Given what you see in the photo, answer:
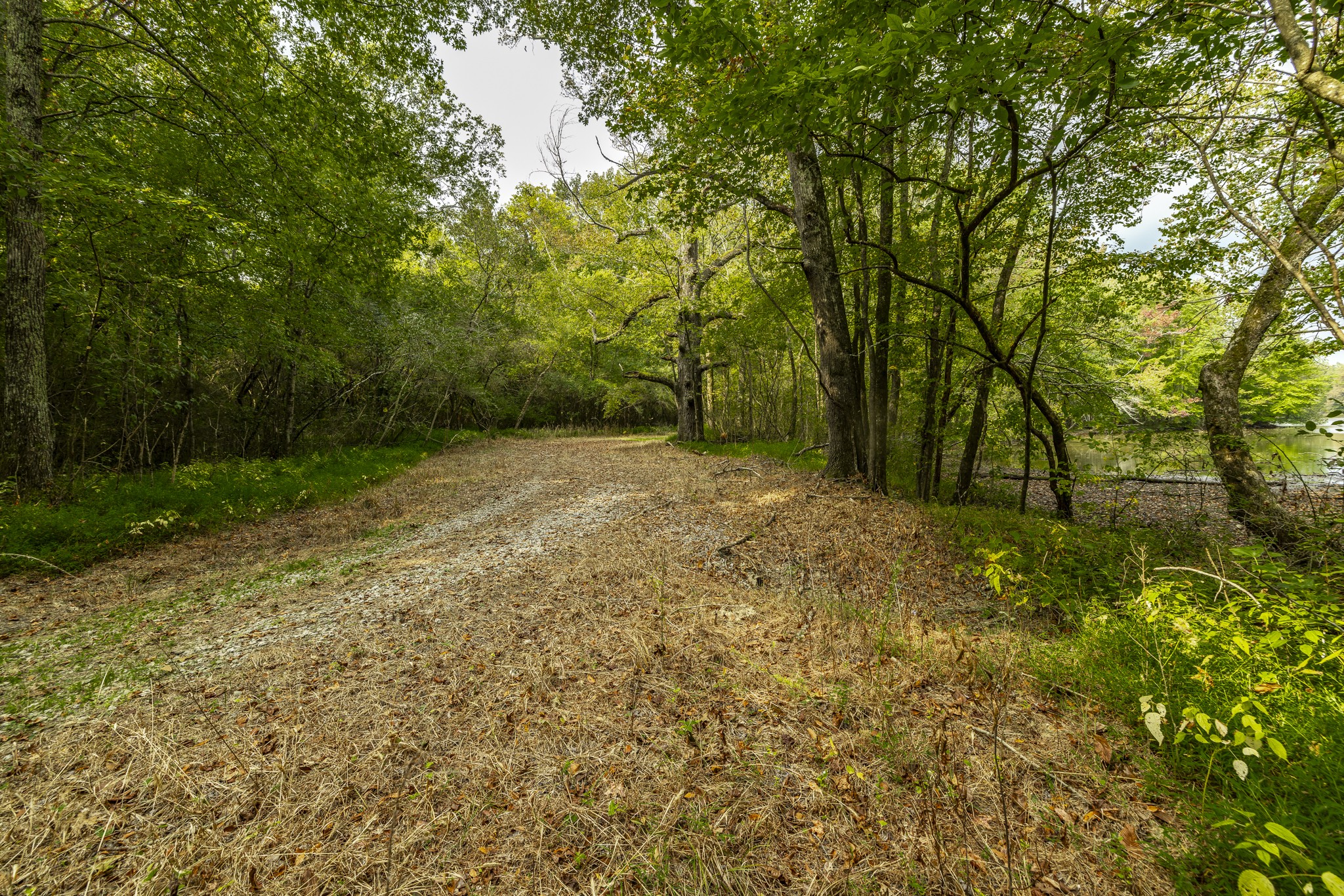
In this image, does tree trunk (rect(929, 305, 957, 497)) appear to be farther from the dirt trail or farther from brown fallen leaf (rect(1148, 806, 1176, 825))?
brown fallen leaf (rect(1148, 806, 1176, 825))

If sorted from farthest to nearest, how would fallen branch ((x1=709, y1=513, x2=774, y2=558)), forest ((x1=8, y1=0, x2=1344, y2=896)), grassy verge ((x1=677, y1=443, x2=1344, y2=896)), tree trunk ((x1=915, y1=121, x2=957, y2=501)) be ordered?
tree trunk ((x1=915, y1=121, x2=957, y2=501)), fallen branch ((x1=709, y1=513, x2=774, y2=558)), forest ((x1=8, y1=0, x2=1344, y2=896)), grassy verge ((x1=677, y1=443, x2=1344, y2=896))

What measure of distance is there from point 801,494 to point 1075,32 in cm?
589

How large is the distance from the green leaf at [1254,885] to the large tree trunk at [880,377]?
6.67 meters

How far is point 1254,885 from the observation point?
1066 millimetres

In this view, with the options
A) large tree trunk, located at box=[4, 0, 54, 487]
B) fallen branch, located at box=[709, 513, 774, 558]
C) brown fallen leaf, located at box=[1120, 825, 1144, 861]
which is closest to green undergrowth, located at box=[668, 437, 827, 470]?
fallen branch, located at box=[709, 513, 774, 558]

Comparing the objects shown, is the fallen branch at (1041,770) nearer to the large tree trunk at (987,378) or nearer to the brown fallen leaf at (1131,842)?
the brown fallen leaf at (1131,842)

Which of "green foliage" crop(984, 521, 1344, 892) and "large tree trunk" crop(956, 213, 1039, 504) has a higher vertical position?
"large tree trunk" crop(956, 213, 1039, 504)

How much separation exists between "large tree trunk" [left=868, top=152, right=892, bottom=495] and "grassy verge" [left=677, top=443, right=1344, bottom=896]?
10.2 ft

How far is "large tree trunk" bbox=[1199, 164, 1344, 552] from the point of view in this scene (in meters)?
5.16

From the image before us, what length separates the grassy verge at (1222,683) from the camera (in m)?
1.64

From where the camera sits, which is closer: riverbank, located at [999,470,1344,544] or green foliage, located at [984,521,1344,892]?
green foliage, located at [984,521,1344,892]

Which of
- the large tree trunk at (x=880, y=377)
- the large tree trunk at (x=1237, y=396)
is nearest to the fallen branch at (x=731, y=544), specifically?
the large tree trunk at (x=880, y=377)

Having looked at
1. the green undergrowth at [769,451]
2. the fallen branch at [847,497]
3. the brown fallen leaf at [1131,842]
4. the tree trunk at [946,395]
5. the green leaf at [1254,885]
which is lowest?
the brown fallen leaf at [1131,842]

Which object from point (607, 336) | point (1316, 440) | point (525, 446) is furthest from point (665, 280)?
point (1316, 440)
